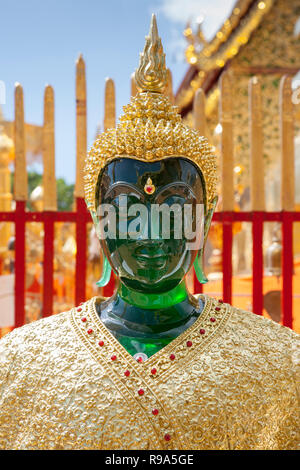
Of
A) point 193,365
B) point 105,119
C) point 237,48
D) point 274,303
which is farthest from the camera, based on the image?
point 237,48

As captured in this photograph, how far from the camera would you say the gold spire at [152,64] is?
165 cm

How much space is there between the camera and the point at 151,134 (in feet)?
5.01

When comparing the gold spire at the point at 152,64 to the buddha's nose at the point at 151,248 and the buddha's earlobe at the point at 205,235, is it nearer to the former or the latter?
the buddha's earlobe at the point at 205,235

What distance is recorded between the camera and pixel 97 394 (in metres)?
1.41

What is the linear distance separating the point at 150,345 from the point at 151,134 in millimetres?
685

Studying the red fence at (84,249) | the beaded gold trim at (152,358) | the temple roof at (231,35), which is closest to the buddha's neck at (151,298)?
the beaded gold trim at (152,358)

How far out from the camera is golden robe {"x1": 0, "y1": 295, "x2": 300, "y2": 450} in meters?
1.37

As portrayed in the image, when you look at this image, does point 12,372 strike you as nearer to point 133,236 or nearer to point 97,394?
point 97,394

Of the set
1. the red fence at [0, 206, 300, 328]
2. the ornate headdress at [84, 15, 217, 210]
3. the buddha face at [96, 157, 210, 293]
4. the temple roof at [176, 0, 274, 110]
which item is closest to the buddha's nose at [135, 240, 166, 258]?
the buddha face at [96, 157, 210, 293]

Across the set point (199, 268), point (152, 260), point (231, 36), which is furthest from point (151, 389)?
point (231, 36)

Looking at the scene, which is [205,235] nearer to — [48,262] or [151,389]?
[151,389]
